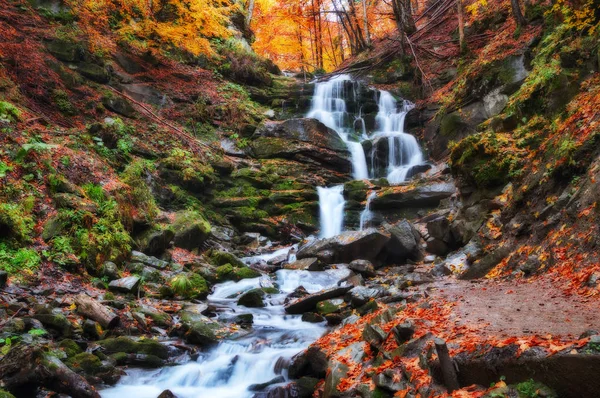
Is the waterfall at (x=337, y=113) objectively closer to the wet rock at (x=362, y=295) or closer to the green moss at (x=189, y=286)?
the green moss at (x=189, y=286)

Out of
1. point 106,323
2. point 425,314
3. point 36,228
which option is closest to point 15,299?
point 106,323

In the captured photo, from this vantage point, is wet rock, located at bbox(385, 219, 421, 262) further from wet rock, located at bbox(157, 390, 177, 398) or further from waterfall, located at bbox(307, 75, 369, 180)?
wet rock, located at bbox(157, 390, 177, 398)

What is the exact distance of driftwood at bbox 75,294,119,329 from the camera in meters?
6.33

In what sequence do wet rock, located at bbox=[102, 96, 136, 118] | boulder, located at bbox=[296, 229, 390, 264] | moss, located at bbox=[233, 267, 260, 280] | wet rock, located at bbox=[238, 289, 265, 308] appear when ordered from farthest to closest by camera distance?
1. wet rock, located at bbox=[102, 96, 136, 118]
2. boulder, located at bbox=[296, 229, 390, 264]
3. moss, located at bbox=[233, 267, 260, 280]
4. wet rock, located at bbox=[238, 289, 265, 308]

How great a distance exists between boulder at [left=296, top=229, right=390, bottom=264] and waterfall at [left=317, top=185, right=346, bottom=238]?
3.30 metres

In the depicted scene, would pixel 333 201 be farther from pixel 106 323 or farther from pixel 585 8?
pixel 106 323

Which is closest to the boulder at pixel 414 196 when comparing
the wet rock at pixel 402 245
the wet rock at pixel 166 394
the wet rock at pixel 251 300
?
the wet rock at pixel 402 245

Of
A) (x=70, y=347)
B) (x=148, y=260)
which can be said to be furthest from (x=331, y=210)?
(x=70, y=347)

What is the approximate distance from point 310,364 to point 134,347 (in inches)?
105

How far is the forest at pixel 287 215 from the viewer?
4.60 meters

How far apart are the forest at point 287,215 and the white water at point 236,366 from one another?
0.14 ft

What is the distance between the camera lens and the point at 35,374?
434cm

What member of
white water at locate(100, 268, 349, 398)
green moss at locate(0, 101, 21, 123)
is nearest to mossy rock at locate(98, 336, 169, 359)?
white water at locate(100, 268, 349, 398)

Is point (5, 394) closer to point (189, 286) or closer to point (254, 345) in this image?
point (254, 345)
